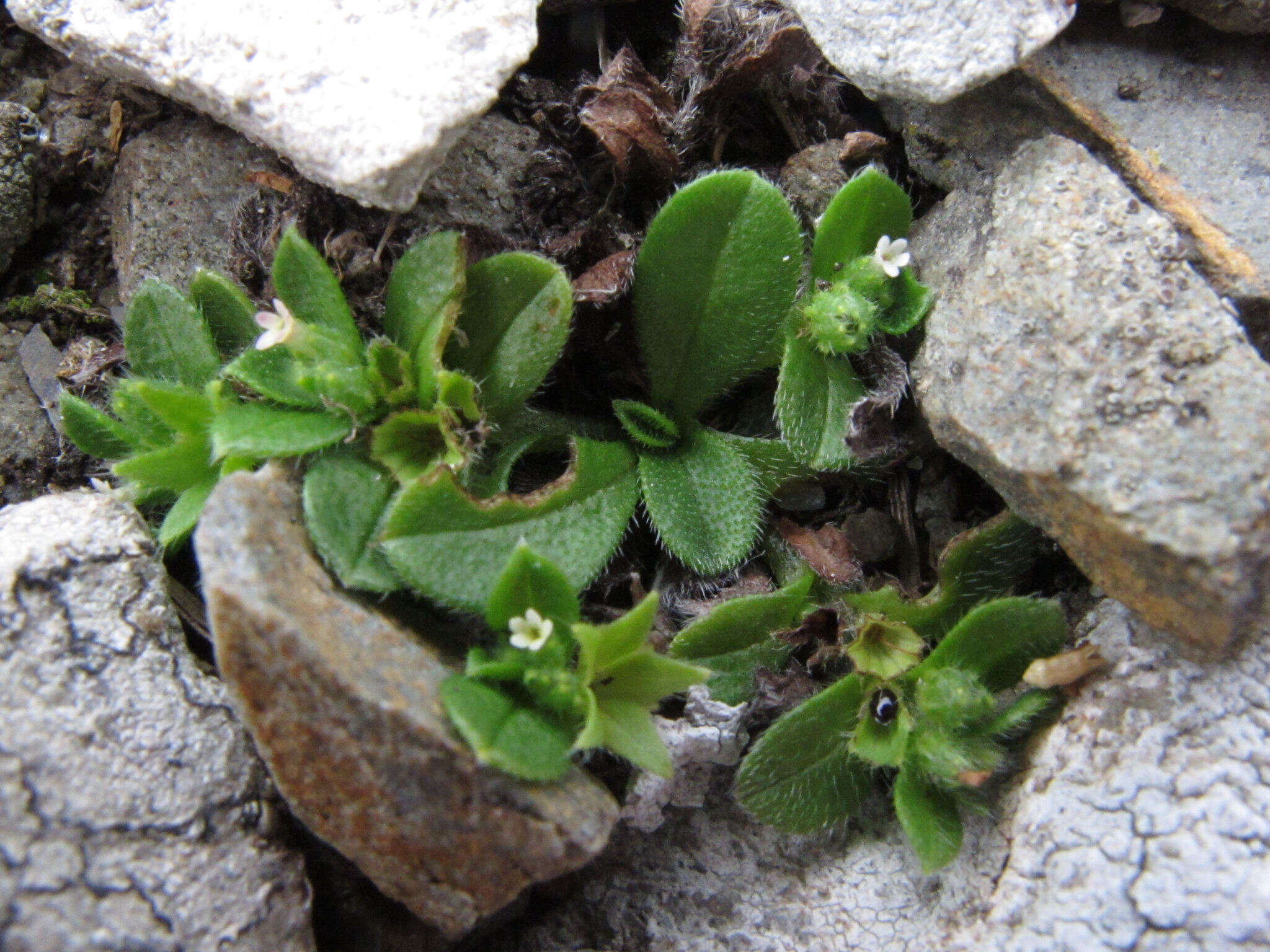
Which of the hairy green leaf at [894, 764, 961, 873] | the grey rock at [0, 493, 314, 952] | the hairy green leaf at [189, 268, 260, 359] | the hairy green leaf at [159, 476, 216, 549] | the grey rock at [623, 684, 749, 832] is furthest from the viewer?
the hairy green leaf at [189, 268, 260, 359]

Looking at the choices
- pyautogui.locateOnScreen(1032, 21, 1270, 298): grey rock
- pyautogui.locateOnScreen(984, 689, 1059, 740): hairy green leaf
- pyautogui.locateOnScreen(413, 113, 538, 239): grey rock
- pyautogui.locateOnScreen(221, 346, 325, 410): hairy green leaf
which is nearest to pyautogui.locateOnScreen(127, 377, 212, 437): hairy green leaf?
pyautogui.locateOnScreen(221, 346, 325, 410): hairy green leaf

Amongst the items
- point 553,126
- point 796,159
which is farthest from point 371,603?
point 796,159

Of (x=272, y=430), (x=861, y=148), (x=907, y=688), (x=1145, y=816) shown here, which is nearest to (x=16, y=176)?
(x=272, y=430)

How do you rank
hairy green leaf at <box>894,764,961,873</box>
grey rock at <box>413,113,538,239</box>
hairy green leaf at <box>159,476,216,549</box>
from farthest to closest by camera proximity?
grey rock at <box>413,113,538,239</box> < hairy green leaf at <box>159,476,216,549</box> < hairy green leaf at <box>894,764,961,873</box>

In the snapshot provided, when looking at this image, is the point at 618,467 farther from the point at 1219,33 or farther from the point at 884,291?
the point at 1219,33

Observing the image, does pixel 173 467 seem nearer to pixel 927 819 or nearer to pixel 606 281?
pixel 606 281

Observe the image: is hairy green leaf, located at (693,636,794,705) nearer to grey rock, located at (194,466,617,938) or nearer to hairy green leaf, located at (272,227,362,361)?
grey rock, located at (194,466,617,938)

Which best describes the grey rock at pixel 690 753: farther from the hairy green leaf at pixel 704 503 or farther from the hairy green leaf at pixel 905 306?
the hairy green leaf at pixel 905 306
